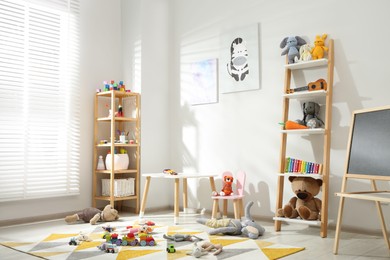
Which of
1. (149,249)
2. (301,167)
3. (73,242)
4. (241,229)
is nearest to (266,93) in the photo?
(301,167)

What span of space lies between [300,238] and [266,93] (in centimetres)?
135

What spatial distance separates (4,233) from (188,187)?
5.99 feet

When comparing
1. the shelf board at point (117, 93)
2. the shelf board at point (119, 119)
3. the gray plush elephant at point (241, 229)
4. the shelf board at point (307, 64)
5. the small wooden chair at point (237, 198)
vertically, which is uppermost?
the shelf board at point (307, 64)

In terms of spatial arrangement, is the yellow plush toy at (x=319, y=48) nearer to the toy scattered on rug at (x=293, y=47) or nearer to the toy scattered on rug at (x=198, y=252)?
the toy scattered on rug at (x=293, y=47)

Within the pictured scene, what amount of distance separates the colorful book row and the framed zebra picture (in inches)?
34.1

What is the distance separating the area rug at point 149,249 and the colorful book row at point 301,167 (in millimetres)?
627

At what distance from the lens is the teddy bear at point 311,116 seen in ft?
10.4

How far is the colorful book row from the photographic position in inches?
120

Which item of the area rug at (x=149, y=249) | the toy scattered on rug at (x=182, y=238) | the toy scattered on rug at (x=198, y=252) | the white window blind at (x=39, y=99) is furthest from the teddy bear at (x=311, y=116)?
the white window blind at (x=39, y=99)

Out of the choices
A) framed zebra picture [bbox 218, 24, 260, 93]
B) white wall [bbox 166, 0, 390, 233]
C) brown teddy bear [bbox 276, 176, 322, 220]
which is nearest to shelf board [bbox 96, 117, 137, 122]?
white wall [bbox 166, 0, 390, 233]

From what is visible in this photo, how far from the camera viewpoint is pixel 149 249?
102 inches

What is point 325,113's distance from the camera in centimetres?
322

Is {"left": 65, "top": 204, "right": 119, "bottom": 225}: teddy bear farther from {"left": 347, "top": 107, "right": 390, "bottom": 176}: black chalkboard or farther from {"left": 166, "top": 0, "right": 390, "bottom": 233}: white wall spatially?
{"left": 347, "top": 107, "right": 390, "bottom": 176}: black chalkboard

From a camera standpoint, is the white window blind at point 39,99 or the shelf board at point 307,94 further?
the white window blind at point 39,99
